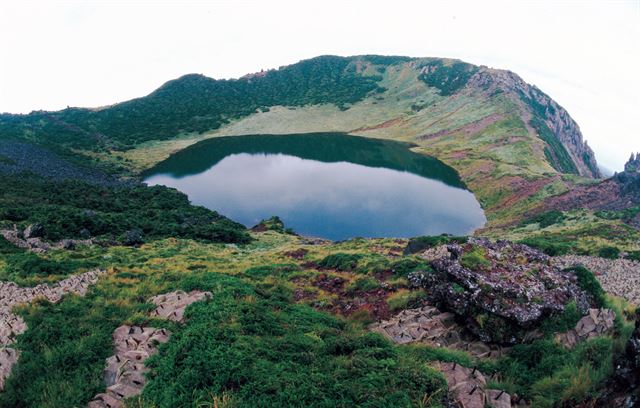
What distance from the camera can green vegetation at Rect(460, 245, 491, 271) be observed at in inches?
517

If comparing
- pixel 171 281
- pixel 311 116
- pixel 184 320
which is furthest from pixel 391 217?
pixel 311 116

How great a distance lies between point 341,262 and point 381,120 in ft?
419

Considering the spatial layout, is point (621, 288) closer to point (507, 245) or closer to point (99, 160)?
point (507, 245)

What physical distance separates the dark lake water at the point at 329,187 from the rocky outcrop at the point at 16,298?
35.7 m

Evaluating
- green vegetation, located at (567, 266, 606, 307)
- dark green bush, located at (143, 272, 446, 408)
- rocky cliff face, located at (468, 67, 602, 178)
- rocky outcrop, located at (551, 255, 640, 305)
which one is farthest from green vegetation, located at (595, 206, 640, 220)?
rocky cliff face, located at (468, 67, 602, 178)

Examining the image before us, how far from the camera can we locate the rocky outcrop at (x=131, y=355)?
8.29 metres

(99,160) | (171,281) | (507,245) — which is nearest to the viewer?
(507,245)

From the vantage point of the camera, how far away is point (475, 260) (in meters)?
13.4

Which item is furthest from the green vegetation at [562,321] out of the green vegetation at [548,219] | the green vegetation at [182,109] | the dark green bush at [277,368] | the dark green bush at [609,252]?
the green vegetation at [182,109]

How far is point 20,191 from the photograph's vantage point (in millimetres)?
45562

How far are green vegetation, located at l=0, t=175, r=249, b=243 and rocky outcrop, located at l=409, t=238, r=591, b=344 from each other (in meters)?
28.3

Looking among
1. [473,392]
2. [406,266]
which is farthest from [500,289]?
[406,266]

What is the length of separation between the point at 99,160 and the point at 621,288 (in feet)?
330

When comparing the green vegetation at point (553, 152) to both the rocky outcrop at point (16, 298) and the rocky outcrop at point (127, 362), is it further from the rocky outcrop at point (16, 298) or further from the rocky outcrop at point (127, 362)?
the rocky outcrop at point (127, 362)
